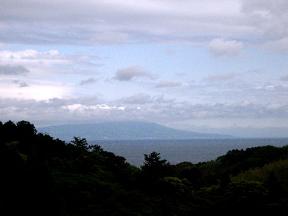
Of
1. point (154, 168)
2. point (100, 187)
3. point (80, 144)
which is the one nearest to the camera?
point (100, 187)

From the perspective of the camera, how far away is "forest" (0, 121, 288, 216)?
16.6 m

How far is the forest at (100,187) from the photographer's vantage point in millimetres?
16609

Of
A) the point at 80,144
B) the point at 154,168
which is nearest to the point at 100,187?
the point at 154,168

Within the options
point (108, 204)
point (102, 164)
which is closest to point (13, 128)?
point (102, 164)

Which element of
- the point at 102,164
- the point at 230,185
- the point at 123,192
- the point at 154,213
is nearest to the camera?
the point at 154,213

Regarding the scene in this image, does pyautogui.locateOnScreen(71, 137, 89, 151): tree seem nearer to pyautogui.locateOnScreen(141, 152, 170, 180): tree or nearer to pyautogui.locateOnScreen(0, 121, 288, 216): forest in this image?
pyautogui.locateOnScreen(0, 121, 288, 216): forest

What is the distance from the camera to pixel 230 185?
949 inches

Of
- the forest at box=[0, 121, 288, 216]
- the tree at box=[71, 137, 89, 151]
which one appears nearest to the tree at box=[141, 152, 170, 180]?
the forest at box=[0, 121, 288, 216]

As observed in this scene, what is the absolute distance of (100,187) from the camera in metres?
22.6

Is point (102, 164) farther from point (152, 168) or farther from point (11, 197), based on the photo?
point (11, 197)

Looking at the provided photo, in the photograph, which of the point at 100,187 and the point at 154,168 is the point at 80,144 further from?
the point at 100,187

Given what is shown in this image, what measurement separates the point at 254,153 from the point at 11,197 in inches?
1075

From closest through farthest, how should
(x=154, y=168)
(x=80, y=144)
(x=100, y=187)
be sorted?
(x=100, y=187) < (x=154, y=168) < (x=80, y=144)

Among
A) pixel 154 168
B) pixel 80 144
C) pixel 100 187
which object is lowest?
pixel 100 187
